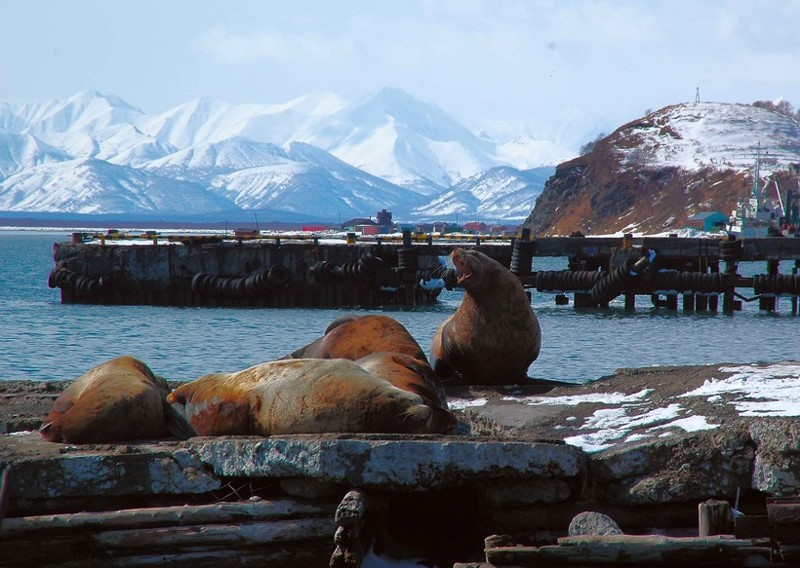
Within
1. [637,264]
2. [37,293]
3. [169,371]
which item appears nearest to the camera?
[169,371]

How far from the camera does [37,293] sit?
49.5 metres

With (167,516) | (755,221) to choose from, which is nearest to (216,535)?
(167,516)

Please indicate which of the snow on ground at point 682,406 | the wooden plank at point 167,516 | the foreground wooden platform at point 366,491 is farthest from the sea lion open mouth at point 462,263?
the wooden plank at point 167,516

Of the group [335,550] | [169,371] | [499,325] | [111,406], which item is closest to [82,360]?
[169,371]

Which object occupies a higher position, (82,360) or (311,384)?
(311,384)

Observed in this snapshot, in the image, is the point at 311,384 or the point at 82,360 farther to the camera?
the point at 82,360

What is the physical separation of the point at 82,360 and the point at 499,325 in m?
13.2

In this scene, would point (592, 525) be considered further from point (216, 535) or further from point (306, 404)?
point (216, 535)

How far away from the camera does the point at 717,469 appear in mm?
6547

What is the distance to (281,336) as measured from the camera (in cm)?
2734

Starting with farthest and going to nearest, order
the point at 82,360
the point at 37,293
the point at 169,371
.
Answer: the point at 37,293 → the point at 82,360 → the point at 169,371

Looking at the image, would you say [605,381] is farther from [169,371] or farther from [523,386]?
[169,371]

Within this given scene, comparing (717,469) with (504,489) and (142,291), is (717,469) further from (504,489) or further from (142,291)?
(142,291)

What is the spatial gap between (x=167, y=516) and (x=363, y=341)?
12.1ft
